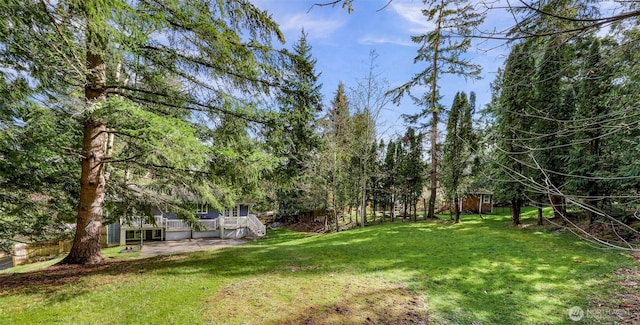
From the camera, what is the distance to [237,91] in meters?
6.32

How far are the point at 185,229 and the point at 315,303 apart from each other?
54.4 ft

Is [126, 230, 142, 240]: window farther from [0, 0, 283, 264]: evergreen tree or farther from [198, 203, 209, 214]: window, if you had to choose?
[0, 0, 283, 264]: evergreen tree

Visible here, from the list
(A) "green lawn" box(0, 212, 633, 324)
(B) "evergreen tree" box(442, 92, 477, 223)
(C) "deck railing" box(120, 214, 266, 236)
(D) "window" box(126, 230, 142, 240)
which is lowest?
(D) "window" box(126, 230, 142, 240)

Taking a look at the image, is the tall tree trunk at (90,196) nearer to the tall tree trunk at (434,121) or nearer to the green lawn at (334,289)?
the green lawn at (334,289)

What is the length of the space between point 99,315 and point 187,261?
3408 millimetres

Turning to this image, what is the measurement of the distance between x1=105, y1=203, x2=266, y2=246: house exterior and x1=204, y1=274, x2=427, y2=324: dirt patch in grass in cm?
1267

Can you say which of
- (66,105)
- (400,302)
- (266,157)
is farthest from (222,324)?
(66,105)

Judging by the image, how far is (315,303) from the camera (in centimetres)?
425

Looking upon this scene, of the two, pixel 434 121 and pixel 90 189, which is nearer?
pixel 90 189

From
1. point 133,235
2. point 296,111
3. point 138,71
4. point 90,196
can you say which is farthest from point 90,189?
point 133,235

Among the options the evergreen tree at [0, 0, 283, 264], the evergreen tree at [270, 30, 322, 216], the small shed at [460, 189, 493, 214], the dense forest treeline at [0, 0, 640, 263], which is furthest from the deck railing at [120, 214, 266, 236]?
the small shed at [460, 189, 493, 214]

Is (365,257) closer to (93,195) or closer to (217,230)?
(93,195)

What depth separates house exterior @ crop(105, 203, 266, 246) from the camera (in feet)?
53.2

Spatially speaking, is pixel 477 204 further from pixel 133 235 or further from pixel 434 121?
pixel 133 235
